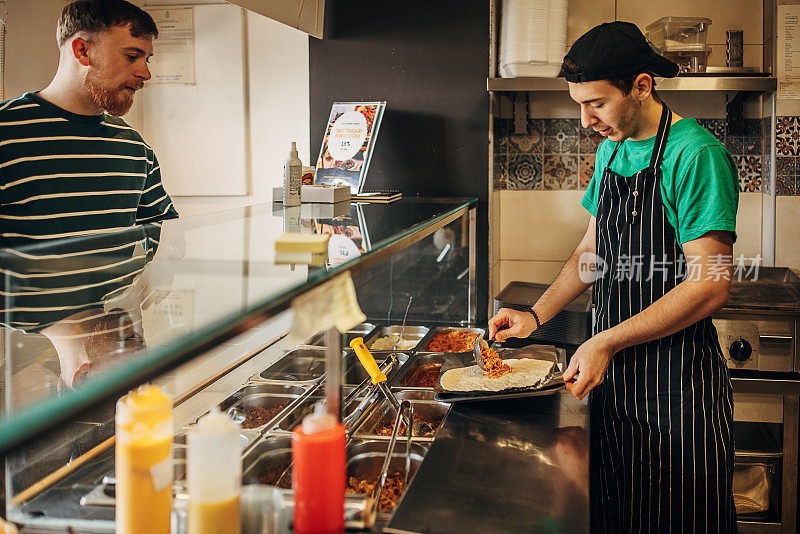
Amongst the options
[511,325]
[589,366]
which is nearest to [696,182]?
[589,366]

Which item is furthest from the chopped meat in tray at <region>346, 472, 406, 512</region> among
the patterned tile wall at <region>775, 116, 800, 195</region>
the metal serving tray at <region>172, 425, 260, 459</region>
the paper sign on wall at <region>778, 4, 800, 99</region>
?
the paper sign on wall at <region>778, 4, 800, 99</region>

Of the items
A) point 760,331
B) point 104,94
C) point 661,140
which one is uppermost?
point 104,94

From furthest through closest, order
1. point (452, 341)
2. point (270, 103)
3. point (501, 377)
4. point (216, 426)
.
Result: point (270, 103) < point (452, 341) < point (501, 377) < point (216, 426)

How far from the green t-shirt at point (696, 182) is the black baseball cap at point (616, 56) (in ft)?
0.63

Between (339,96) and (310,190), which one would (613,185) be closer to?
(310,190)

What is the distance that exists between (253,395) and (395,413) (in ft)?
1.36

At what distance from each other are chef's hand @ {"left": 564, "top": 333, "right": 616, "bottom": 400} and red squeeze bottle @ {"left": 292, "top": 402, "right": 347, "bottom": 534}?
105 cm

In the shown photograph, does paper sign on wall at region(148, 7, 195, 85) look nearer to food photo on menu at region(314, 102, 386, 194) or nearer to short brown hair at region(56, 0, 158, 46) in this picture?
food photo on menu at region(314, 102, 386, 194)

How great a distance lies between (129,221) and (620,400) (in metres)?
1.82

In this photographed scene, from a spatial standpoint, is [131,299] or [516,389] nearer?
[131,299]

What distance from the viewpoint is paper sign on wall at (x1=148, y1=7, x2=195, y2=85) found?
3.91 metres

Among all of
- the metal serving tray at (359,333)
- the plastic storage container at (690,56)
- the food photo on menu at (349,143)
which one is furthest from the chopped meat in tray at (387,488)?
the plastic storage container at (690,56)

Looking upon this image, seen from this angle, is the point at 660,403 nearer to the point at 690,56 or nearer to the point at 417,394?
the point at 417,394

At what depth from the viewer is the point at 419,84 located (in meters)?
3.36
